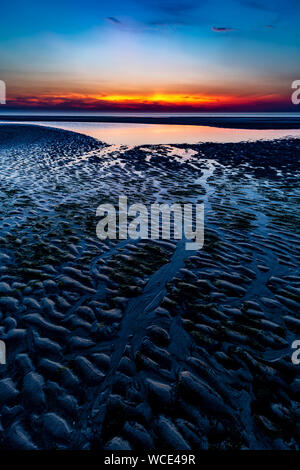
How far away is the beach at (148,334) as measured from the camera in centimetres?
434

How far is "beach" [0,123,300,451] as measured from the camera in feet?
14.2

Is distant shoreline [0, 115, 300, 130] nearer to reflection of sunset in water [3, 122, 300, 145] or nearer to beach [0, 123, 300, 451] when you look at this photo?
reflection of sunset in water [3, 122, 300, 145]

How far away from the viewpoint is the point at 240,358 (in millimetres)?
5527

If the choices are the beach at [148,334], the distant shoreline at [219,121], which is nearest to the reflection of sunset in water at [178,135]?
the distant shoreline at [219,121]

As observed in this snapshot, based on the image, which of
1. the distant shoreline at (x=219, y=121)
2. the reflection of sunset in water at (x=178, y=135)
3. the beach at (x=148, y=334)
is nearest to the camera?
the beach at (x=148, y=334)

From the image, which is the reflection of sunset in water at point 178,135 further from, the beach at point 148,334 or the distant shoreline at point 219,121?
the beach at point 148,334

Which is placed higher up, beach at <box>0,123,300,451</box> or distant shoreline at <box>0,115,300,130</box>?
distant shoreline at <box>0,115,300,130</box>

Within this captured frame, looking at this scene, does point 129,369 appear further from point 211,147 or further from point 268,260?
point 211,147

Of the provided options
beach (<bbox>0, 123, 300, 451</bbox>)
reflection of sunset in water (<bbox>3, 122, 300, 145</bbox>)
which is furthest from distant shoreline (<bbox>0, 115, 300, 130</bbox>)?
beach (<bbox>0, 123, 300, 451</bbox>)

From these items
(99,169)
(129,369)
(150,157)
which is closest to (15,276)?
(129,369)

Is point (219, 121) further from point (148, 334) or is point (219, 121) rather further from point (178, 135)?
point (148, 334)
